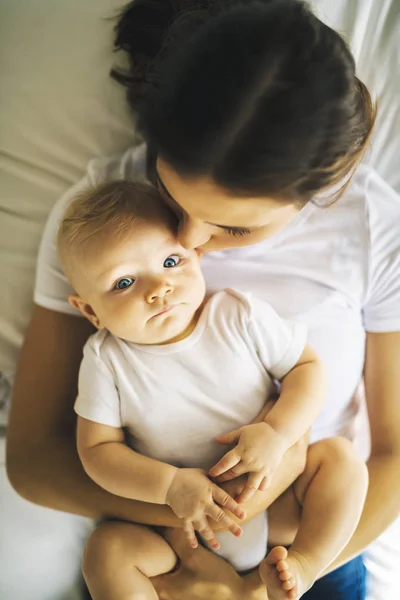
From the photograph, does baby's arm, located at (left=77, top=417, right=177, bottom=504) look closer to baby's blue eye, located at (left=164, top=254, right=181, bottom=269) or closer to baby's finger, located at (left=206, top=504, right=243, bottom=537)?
baby's finger, located at (left=206, top=504, right=243, bottom=537)

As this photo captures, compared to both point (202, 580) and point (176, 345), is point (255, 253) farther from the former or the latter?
point (202, 580)

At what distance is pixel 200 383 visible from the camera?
2.62 ft

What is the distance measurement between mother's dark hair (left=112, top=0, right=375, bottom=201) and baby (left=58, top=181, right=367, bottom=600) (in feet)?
0.62

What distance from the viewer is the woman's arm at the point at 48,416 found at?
0.89 meters

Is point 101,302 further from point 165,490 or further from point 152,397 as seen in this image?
point 165,490

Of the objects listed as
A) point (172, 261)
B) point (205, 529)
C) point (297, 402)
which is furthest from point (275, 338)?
point (205, 529)

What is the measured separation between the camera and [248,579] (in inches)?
31.8

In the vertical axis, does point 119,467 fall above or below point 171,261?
below

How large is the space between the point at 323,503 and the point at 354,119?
56 centimetres

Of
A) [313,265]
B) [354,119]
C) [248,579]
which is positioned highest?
[354,119]

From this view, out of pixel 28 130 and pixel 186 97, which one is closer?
pixel 186 97

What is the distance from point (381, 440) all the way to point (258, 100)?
67cm

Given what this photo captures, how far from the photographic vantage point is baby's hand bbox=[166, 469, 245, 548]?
28.0 inches

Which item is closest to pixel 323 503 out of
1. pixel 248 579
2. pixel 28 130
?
pixel 248 579
